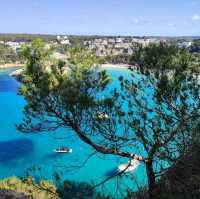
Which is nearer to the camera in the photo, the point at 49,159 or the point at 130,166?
the point at 130,166

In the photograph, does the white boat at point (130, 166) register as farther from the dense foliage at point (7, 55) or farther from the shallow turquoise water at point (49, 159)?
the dense foliage at point (7, 55)

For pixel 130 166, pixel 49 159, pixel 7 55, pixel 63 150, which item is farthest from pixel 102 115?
pixel 7 55

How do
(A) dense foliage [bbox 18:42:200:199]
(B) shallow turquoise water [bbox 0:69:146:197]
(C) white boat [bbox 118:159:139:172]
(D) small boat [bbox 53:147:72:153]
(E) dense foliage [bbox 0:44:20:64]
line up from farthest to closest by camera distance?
1. (E) dense foliage [bbox 0:44:20:64]
2. (D) small boat [bbox 53:147:72:153]
3. (B) shallow turquoise water [bbox 0:69:146:197]
4. (C) white boat [bbox 118:159:139:172]
5. (A) dense foliage [bbox 18:42:200:199]

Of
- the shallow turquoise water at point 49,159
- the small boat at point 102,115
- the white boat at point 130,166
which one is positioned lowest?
the shallow turquoise water at point 49,159

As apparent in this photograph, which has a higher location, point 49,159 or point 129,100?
point 129,100

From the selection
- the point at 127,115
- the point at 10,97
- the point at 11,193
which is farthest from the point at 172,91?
the point at 10,97

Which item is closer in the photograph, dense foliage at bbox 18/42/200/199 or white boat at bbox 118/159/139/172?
dense foliage at bbox 18/42/200/199

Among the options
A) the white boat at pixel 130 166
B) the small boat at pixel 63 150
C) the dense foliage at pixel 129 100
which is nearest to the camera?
the dense foliage at pixel 129 100

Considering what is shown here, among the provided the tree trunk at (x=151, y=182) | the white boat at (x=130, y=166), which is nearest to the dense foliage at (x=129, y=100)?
the tree trunk at (x=151, y=182)

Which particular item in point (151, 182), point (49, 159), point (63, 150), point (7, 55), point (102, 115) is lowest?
point (49, 159)

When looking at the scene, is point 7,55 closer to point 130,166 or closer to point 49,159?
point 49,159

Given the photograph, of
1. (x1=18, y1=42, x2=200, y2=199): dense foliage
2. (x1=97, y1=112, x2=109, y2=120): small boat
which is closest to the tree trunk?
(x1=18, y1=42, x2=200, y2=199): dense foliage

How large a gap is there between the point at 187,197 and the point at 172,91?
5.71ft

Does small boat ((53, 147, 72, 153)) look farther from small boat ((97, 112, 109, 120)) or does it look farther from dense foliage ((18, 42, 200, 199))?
small boat ((97, 112, 109, 120))
